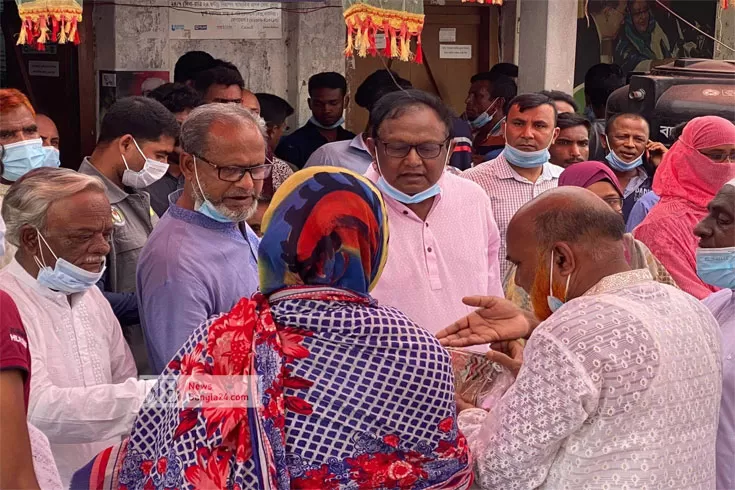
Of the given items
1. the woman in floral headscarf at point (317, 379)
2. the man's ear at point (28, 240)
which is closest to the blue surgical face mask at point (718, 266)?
the woman in floral headscarf at point (317, 379)

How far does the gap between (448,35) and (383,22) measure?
5.00 metres

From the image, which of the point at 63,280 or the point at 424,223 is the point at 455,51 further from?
the point at 63,280

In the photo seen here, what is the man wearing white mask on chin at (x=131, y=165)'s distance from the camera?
153 inches

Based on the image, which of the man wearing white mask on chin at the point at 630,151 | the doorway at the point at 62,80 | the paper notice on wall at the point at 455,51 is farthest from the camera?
the paper notice on wall at the point at 455,51

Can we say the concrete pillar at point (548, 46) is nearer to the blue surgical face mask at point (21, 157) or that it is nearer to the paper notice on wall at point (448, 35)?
the paper notice on wall at point (448, 35)

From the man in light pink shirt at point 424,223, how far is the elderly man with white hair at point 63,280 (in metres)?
0.99

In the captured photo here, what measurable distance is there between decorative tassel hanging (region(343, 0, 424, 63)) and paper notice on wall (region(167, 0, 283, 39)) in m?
3.13

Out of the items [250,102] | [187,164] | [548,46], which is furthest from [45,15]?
[548,46]

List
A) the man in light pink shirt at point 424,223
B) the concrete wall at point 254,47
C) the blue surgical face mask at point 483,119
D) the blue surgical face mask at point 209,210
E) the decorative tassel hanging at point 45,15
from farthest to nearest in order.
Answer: the blue surgical face mask at point 483,119 < the concrete wall at point 254,47 < the decorative tassel hanging at point 45,15 < the man in light pink shirt at point 424,223 < the blue surgical face mask at point 209,210

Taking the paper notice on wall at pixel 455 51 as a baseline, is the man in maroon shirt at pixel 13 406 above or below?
below

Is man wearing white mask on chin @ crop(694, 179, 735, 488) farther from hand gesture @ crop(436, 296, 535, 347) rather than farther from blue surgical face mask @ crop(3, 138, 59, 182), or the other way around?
blue surgical face mask @ crop(3, 138, 59, 182)

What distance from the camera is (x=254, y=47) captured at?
837cm

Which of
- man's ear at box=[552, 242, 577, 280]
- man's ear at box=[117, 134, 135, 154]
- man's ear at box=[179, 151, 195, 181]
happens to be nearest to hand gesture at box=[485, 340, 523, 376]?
man's ear at box=[552, 242, 577, 280]

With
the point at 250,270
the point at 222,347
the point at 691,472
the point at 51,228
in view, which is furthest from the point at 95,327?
the point at 691,472
